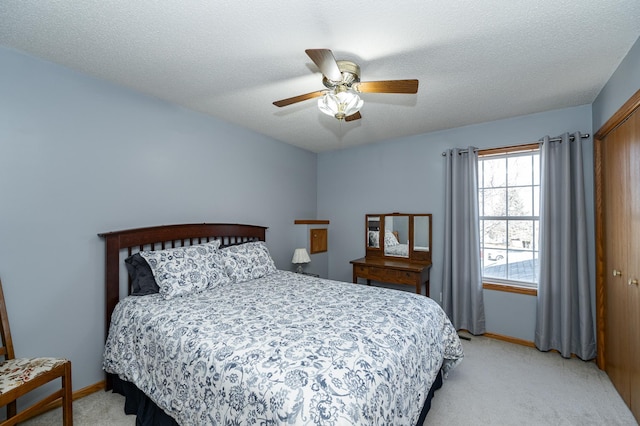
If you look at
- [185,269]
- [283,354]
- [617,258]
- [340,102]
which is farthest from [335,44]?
[617,258]

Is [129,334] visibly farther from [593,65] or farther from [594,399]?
[593,65]

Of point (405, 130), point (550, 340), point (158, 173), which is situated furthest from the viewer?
point (405, 130)

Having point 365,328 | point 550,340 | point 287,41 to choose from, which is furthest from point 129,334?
point 550,340

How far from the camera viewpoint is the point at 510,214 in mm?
3279

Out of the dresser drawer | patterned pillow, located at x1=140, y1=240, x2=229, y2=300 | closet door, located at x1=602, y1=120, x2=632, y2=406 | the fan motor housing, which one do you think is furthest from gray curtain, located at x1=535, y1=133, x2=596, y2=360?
patterned pillow, located at x1=140, y1=240, x2=229, y2=300

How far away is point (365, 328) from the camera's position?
166 cm

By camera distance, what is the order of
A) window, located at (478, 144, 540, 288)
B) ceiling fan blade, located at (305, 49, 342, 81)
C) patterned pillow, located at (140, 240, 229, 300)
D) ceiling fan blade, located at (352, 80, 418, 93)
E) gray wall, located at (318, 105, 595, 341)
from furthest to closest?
window, located at (478, 144, 540, 288), gray wall, located at (318, 105, 595, 341), patterned pillow, located at (140, 240, 229, 300), ceiling fan blade, located at (352, 80, 418, 93), ceiling fan blade, located at (305, 49, 342, 81)

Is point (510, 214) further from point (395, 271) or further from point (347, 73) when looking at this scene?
point (347, 73)

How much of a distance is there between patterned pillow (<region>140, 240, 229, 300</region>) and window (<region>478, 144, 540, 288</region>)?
10.3 ft

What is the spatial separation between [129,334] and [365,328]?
5.59 feet

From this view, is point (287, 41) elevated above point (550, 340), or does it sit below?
above

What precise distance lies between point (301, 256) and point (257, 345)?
2.42 m

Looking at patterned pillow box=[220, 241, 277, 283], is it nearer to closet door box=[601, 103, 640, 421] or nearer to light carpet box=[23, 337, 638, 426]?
light carpet box=[23, 337, 638, 426]

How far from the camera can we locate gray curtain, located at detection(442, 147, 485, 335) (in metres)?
3.27
